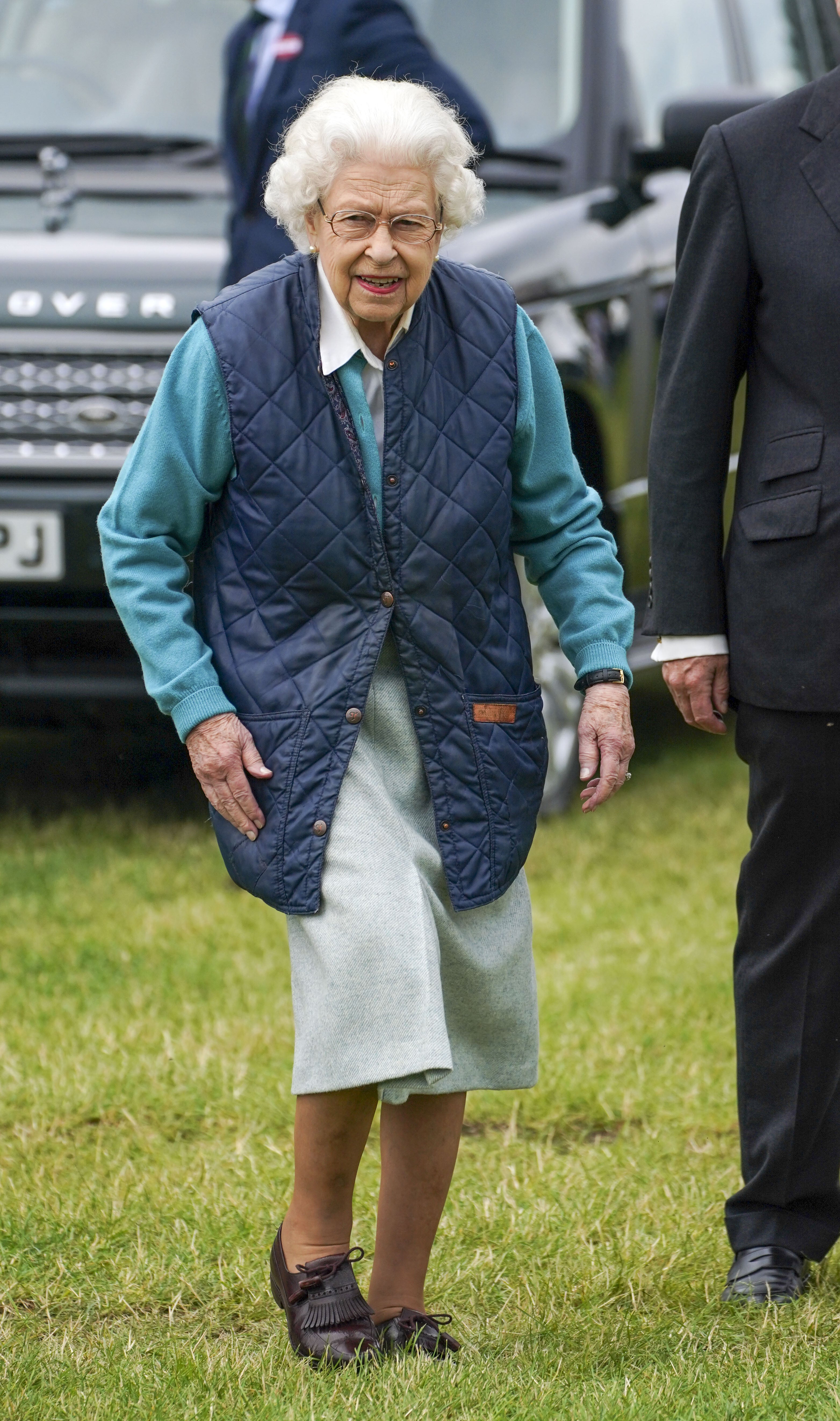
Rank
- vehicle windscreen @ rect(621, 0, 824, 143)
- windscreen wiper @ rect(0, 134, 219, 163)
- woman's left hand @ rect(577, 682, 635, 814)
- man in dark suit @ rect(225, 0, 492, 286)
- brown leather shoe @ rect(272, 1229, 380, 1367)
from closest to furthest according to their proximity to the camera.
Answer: brown leather shoe @ rect(272, 1229, 380, 1367) → woman's left hand @ rect(577, 682, 635, 814) → man in dark suit @ rect(225, 0, 492, 286) → windscreen wiper @ rect(0, 134, 219, 163) → vehicle windscreen @ rect(621, 0, 824, 143)

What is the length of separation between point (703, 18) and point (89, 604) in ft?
9.30

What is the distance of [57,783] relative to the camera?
659 centimetres

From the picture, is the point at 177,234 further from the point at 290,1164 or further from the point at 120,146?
the point at 290,1164

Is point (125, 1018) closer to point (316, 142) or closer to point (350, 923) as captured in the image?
point (350, 923)

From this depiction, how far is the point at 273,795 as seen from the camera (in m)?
2.76

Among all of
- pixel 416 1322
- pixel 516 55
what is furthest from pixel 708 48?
pixel 416 1322

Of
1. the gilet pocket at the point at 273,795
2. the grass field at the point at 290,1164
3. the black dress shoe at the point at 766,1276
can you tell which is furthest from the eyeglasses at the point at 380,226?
the black dress shoe at the point at 766,1276

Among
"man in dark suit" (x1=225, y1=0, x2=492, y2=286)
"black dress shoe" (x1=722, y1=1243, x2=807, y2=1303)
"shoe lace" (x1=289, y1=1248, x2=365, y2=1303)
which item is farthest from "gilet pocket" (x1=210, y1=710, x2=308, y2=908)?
"man in dark suit" (x1=225, y1=0, x2=492, y2=286)

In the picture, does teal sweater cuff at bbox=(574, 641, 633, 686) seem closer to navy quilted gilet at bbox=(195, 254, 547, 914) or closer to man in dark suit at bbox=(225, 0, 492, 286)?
navy quilted gilet at bbox=(195, 254, 547, 914)

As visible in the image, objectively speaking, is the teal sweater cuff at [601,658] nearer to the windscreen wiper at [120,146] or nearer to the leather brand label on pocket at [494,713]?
the leather brand label on pocket at [494,713]

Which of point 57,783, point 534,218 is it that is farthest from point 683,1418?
point 57,783

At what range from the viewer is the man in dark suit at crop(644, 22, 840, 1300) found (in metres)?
2.96

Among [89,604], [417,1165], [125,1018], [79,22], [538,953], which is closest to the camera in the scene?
[417,1165]

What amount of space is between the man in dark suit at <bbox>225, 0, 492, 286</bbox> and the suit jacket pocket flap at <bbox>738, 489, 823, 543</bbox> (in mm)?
2023
